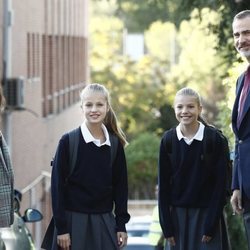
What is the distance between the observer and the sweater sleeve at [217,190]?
28.3ft

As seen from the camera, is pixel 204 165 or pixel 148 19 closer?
pixel 204 165

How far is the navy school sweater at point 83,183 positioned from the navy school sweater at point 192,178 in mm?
430

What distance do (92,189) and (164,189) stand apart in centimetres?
66

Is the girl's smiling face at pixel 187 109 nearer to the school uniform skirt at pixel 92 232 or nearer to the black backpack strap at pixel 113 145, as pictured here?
the black backpack strap at pixel 113 145

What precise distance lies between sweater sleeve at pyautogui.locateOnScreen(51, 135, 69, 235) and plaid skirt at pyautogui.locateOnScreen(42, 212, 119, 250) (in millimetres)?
101

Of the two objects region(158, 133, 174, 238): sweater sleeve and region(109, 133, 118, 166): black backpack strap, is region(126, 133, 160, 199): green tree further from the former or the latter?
region(109, 133, 118, 166): black backpack strap

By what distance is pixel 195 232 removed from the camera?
8734 millimetres

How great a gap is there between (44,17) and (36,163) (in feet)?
15.6

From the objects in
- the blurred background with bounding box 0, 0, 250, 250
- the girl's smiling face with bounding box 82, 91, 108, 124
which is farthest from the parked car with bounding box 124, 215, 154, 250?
the girl's smiling face with bounding box 82, 91, 108, 124

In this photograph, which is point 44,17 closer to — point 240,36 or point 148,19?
point 148,19

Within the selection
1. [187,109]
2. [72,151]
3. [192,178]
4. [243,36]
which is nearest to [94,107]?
[72,151]

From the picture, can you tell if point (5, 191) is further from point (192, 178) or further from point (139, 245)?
point (139, 245)

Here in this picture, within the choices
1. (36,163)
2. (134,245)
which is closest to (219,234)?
(134,245)

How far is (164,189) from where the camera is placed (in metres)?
8.77
